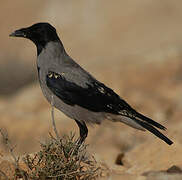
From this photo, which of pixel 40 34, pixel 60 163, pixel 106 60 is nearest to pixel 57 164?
pixel 60 163

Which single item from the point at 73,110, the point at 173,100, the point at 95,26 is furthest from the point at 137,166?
the point at 95,26

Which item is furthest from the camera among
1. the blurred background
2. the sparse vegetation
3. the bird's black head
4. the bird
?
the blurred background

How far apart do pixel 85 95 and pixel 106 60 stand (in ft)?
44.0

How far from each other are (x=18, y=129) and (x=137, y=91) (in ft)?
12.0

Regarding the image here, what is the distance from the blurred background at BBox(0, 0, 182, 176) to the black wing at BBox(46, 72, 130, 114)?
8.67ft

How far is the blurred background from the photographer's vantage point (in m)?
16.0

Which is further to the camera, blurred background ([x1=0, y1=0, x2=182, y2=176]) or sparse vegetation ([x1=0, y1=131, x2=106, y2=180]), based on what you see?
blurred background ([x1=0, y1=0, x2=182, y2=176])

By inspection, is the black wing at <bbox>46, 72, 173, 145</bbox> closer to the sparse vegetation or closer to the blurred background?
the sparse vegetation

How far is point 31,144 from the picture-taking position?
15938mm

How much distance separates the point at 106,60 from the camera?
73.2 ft

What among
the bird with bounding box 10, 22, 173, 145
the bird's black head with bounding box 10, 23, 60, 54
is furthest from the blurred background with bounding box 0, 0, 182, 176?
the bird's black head with bounding box 10, 23, 60, 54

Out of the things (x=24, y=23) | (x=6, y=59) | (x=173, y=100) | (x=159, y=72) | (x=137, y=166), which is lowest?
(x=137, y=166)

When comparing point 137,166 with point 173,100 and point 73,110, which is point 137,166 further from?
point 173,100

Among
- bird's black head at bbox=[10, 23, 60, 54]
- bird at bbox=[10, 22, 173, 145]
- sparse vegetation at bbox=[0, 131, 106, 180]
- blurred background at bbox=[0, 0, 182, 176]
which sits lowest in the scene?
sparse vegetation at bbox=[0, 131, 106, 180]
